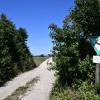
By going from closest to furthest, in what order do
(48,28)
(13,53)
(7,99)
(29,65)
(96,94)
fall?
(96,94)
(7,99)
(48,28)
(13,53)
(29,65)

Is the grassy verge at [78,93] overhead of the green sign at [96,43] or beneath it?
beneath

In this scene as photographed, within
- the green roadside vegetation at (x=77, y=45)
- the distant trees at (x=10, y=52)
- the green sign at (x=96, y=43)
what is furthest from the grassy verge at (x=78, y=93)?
the distant trees at (x=10, y=52)

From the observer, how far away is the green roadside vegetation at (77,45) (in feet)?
51.3

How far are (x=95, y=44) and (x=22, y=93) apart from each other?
5.41m

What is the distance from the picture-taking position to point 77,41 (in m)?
16.0

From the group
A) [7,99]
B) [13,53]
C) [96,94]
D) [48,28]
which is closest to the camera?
[96,94]

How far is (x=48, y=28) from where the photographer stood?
16578 mm

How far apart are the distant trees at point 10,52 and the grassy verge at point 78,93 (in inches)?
357

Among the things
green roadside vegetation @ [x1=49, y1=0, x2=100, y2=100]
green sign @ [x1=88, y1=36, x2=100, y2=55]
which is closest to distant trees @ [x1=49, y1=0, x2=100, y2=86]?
green roadside vegetation @ [x1=49, y1=0, x2=100, y2=100]

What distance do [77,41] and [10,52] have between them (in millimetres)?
17862

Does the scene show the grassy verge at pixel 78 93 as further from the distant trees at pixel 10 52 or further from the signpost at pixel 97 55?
the distant trees at pixel 10 52

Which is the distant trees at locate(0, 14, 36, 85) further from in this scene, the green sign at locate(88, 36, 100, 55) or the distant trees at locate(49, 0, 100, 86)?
the green sign at locate(88, 36, 100, 55)

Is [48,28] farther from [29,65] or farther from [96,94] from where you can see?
[29,65]

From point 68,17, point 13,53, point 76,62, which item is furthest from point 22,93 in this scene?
point 13,53
